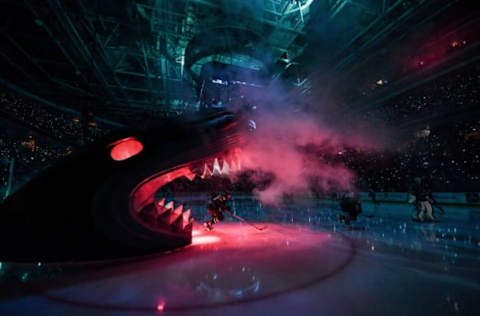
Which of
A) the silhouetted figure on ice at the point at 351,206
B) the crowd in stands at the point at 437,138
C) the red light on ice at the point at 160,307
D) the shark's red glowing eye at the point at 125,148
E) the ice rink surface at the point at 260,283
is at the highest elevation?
the crowd in stands at the point at 437,138

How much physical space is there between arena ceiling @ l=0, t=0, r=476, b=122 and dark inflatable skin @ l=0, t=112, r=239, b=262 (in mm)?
4819

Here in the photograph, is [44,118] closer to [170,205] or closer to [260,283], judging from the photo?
[170,205]

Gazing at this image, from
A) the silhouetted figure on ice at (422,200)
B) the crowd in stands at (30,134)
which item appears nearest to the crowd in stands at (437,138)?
the silhouetted figure on ice at (422,200)

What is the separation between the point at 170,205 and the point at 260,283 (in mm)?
1962

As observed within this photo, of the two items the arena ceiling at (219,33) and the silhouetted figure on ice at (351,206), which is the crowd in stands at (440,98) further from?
the silhouetted figure on ice at (351,206)

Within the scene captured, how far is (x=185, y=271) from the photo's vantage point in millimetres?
2213

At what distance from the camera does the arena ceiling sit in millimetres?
5965

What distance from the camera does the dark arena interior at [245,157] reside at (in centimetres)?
189

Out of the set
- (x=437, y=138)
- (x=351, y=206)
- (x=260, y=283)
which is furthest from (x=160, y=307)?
(x=437, y=138)

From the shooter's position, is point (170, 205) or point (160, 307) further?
point (170, 205)

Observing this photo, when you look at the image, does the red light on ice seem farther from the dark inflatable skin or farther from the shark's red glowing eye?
the shark's red glowing eye

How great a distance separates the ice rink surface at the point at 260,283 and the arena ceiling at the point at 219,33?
19.0 feet

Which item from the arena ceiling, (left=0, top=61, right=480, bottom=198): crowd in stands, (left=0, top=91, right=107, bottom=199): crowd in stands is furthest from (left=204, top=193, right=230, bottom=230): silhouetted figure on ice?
(left=0, top=61, right=480, bottom=198): crowd in stands

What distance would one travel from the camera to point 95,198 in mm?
2498
